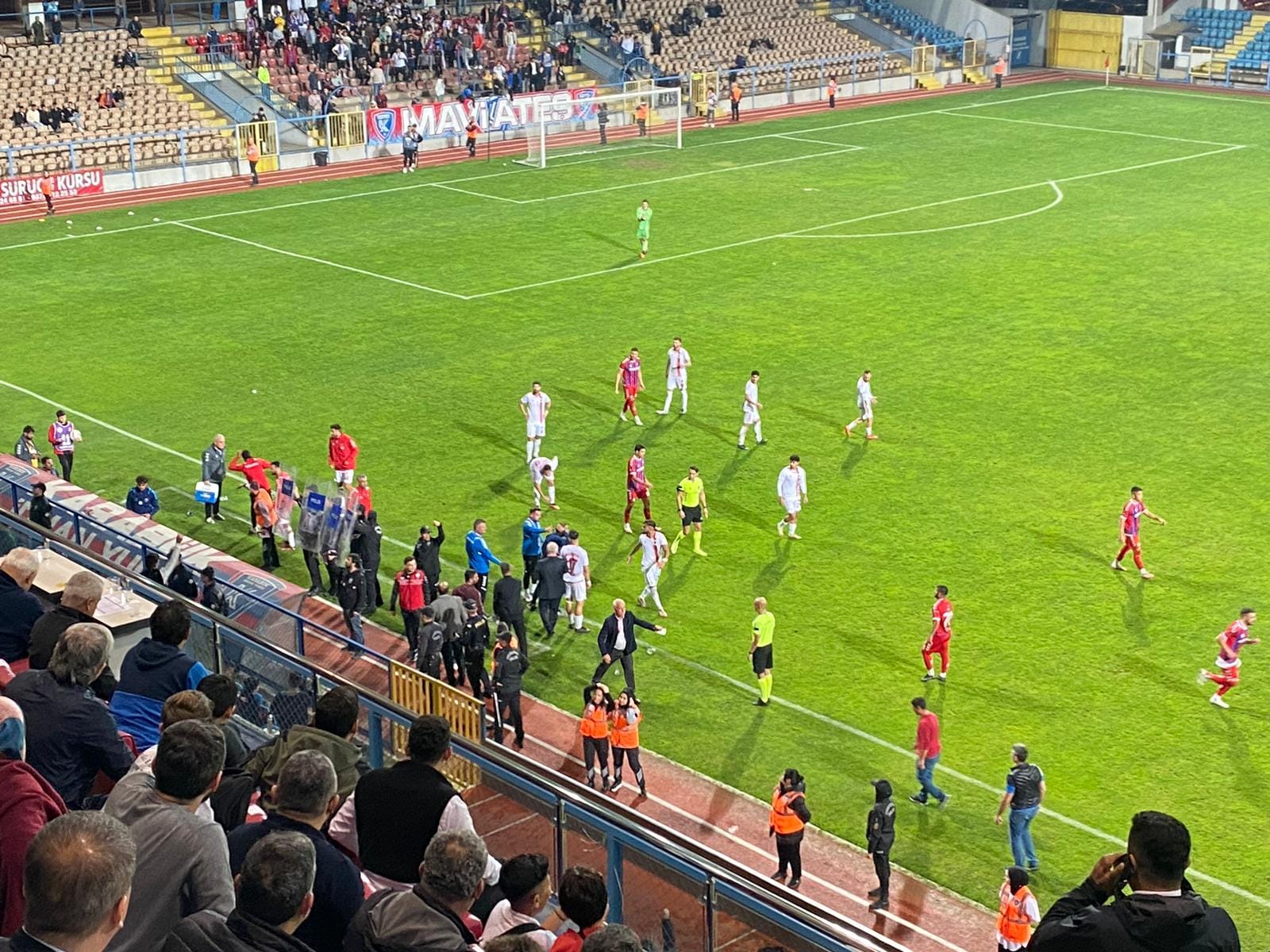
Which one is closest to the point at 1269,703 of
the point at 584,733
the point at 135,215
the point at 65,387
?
the point at 584,733

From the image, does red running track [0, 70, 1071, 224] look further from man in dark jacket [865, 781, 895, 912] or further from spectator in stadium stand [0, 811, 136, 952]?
spectator in stadium stand [0, 811, 136, 952]

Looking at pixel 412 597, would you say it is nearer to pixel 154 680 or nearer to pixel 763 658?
pixel 763 658

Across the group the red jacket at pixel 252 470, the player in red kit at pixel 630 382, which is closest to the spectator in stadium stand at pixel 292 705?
the red jacket at pixel 252 470

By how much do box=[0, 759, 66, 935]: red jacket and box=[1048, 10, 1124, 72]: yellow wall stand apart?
2904 inches

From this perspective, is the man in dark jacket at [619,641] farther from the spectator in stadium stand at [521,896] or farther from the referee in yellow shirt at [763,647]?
the spectator in stadium stand at [521,896]

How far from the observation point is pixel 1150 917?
6262 mm

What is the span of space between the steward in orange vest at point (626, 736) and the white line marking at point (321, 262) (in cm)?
2201

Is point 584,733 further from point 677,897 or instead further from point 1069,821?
point 677,897

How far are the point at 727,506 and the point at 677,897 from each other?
16.6 m

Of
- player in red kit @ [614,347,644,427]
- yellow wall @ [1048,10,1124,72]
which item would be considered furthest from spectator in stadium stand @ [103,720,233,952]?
yellow wall @ [1048,10,1124,72]

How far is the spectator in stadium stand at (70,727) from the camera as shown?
26.2 feet

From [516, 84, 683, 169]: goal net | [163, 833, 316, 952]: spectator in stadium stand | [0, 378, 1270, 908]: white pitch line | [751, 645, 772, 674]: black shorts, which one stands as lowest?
[0, 378, 1270, 908]: white pitch line

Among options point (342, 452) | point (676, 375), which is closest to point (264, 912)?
point (342, 452)

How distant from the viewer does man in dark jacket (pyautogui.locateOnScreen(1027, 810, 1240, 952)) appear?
624cm
